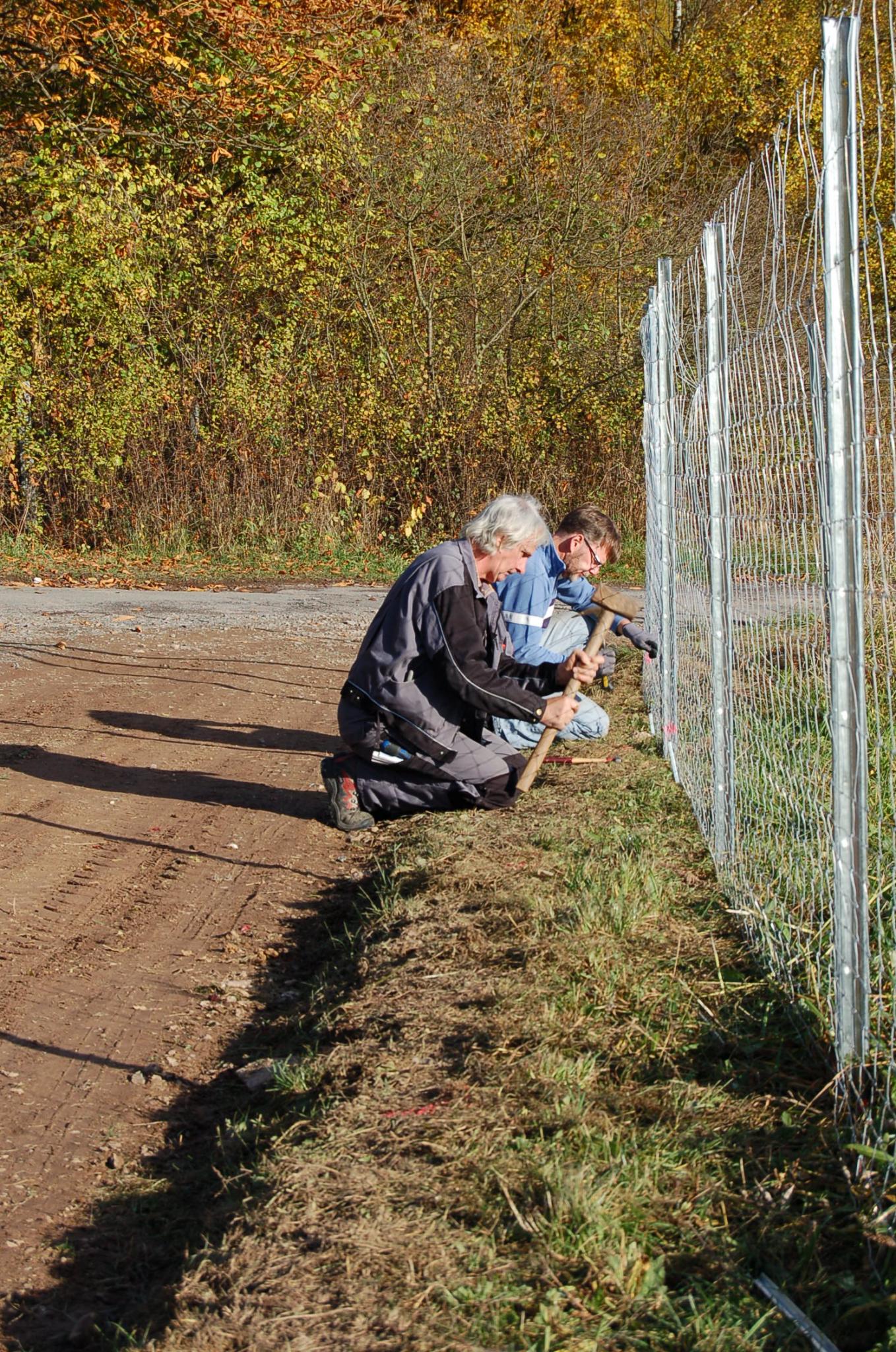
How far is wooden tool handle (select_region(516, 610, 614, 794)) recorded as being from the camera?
563cm

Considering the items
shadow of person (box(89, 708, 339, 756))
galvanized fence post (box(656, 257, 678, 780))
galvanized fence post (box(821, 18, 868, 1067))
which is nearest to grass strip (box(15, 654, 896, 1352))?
galvanized fence post (box(821, 18, 868, 1067))

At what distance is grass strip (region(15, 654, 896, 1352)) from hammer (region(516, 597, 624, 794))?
1.30m

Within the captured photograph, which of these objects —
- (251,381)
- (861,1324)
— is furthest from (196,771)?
(251,381)

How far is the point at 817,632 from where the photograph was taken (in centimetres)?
381

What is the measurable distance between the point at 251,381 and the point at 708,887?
13803 mm

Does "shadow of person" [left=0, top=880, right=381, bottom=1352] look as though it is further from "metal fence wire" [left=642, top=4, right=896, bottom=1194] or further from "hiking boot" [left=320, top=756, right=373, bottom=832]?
"hiking boot" [left=320, top=756, right=373, bottom=832]

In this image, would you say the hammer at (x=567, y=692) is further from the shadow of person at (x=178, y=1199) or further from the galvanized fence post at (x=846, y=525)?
the galvanized fence post at (x=846, y=525)

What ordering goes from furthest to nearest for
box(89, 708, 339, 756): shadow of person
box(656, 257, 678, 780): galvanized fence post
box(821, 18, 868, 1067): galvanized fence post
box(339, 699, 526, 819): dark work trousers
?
box(89, 708, 339, 756): shadow of person, box(656, 257, 678, 780): galvanized fence post, box(339, 699, 526, 819): dark work trousers, box(821, 18, 868, 1067): galvanized fence post

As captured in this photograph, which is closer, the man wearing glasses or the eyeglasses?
the man wearing glasses

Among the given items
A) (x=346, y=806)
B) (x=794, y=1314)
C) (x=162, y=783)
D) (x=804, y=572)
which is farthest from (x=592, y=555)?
(x=794, y=1314)

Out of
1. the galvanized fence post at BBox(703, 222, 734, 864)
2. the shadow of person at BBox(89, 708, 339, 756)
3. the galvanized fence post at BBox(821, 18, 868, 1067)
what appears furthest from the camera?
the shadow of person at BBox(89, 708, 339, 756)

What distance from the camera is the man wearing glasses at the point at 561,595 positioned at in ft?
22.9

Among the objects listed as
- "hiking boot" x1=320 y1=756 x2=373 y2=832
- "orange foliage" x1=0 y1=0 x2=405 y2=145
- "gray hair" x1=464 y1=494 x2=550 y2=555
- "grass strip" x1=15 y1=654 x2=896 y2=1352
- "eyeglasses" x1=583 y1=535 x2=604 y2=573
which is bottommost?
"grass strip" x1=15 y1=654 x2=896 y2=1352

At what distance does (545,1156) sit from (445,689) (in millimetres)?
3304
